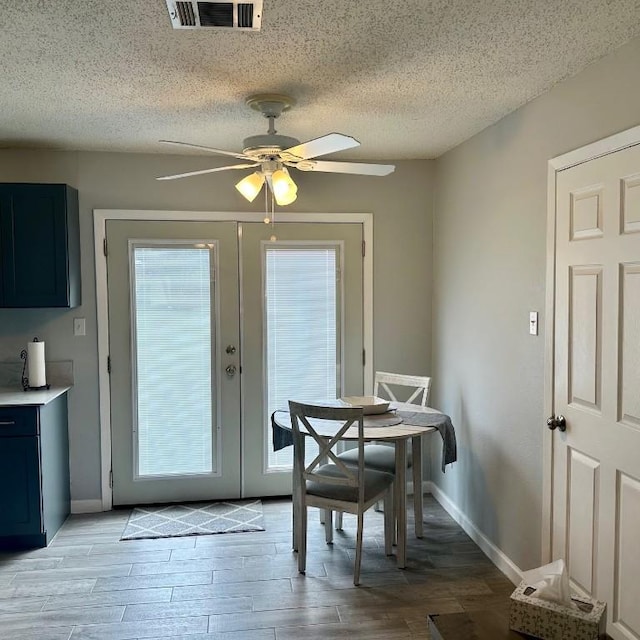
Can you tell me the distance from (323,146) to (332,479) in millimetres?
1679

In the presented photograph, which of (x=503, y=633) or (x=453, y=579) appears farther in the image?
(x=453, y=579)

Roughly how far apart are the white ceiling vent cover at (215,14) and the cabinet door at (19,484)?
8.29 ft

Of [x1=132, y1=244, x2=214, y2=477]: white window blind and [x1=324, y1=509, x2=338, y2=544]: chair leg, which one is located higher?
[x1=132, y1=244, x2=214, y2=477]: white window blind

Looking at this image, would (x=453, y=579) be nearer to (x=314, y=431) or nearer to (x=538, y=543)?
(x=538, y=543)

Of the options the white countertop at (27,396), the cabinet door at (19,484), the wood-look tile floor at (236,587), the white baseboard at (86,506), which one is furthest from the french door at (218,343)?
the cabinet door at (19,484)

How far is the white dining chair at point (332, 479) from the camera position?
3.00 m

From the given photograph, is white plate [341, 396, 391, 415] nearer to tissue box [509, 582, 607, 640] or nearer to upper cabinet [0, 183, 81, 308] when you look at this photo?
tissue box [509, 582, 607, 640]

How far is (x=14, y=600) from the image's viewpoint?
Result: 9.63 feet

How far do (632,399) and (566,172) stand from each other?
3.37 feet

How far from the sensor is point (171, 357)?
4.11 m

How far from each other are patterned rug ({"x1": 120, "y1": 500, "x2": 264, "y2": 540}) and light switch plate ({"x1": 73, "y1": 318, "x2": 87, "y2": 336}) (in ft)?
4.15

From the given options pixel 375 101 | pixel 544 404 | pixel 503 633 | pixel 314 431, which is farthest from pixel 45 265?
pixel 503 633

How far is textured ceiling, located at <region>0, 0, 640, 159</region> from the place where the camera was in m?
1.99

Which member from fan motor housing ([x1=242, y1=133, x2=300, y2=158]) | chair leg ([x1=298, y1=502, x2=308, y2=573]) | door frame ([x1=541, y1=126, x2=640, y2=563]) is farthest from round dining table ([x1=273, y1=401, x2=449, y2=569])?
fan motor housing ([x1=242, y1=133, x2=300, y2=158])
